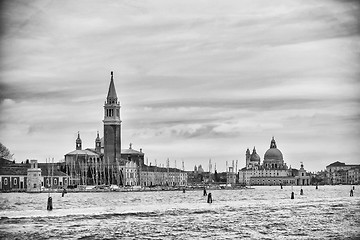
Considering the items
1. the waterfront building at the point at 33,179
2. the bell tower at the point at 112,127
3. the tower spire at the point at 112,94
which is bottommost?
the waterfront building at the point at 33,179

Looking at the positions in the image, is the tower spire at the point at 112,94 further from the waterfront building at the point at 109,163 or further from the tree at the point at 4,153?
the tree at the point at 4,153

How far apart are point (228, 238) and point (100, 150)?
138 meters

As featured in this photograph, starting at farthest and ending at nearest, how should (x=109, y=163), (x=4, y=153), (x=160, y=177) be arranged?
(x=160, y=177) < (x=109, y=163) < (x=4, y=153)

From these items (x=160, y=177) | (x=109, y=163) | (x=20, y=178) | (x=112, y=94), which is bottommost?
(x=20, y=178)

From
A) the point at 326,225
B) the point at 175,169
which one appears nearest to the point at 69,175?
the point at 175,169

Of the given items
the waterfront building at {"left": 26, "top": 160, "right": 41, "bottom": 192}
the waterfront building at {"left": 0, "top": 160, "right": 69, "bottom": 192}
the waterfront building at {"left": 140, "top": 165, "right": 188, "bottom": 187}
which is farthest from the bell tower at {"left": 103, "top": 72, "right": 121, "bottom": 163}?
the waterfront building at {"left": 26, "top": 160, "right": 41, "bottom": 192}

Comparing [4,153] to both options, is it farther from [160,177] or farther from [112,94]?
[160,177]

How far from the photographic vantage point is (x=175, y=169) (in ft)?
575

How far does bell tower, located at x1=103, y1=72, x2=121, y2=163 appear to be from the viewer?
15062cm

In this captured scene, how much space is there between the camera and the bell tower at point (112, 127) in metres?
151

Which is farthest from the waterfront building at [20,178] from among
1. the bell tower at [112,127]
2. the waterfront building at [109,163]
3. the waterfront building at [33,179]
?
the bell tower at [112,127]

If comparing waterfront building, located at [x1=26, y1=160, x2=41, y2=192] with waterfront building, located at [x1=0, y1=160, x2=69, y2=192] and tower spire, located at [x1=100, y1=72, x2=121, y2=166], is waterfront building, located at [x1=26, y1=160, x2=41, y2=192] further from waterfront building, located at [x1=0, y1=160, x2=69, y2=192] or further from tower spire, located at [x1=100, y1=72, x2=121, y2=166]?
tower spire, located at [x1=100, y1=72, x2=121, y2=166]

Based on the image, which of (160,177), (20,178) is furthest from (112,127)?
(20,178)

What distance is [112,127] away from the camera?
151750 millimetres
